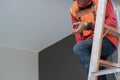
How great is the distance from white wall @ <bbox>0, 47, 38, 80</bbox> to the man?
11.1 feet

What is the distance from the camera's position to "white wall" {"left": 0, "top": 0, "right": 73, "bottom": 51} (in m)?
3.92

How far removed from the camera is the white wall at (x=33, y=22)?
12.9 ft

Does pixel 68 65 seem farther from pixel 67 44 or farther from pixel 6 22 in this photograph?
pixel 6 22

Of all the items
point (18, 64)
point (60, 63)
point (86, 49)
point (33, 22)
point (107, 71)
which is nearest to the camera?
point (107, 71)

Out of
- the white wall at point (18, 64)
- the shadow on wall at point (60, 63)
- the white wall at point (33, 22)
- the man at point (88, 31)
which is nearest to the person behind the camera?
the man at point (88, 31)

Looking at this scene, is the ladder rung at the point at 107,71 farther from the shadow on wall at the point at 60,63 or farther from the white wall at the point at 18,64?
the white wall at the point at 18,64

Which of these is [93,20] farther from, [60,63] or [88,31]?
[60,63]

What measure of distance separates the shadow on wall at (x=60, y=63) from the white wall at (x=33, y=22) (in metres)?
0.15

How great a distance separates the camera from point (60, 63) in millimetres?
4969

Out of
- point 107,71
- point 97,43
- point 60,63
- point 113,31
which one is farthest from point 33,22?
point 107,71

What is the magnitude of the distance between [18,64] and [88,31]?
361 centimetres

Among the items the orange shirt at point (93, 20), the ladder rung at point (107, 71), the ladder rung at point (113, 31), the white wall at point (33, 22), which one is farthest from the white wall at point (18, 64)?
the ladder rung at point (107, 71)

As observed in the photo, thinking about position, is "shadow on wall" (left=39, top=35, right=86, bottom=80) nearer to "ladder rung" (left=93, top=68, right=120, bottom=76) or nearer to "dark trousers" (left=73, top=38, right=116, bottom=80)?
"dark trousers" (left=73, top=38, right=116, bottom=80)

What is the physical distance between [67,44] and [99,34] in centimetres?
310
